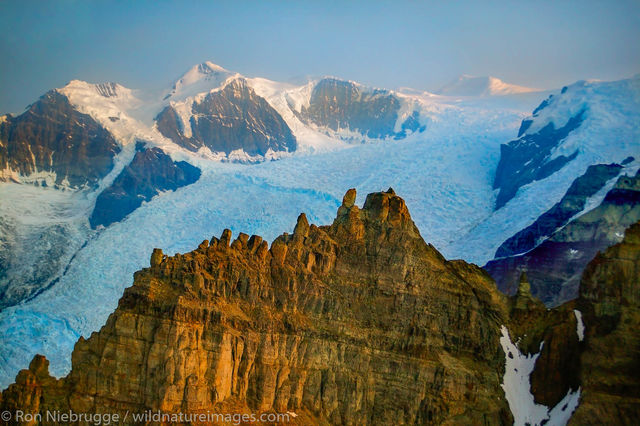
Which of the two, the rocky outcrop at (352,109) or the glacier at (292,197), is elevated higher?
the rocky outcrop at (352,109)

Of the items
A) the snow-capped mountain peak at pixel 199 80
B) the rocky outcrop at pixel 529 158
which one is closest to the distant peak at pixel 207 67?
the snow-capped mountain peak at pixel 199 80

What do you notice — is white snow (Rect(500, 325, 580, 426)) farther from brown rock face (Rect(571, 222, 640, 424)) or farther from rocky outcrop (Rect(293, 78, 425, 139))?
rocky outcrop (Rect(293, 78, 425, 139))

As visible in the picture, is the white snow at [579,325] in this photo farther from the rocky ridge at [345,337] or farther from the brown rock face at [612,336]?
the brown rock face at [612,336]

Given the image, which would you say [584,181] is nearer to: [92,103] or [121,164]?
[121,164]

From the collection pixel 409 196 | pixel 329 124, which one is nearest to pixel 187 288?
pixel 409 196

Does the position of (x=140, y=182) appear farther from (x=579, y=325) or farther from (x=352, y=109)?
(x=579, y=325)

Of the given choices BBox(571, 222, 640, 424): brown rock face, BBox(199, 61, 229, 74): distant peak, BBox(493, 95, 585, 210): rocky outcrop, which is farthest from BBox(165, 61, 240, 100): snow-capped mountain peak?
BBox(571, 222, 640, 424): brown rock face
